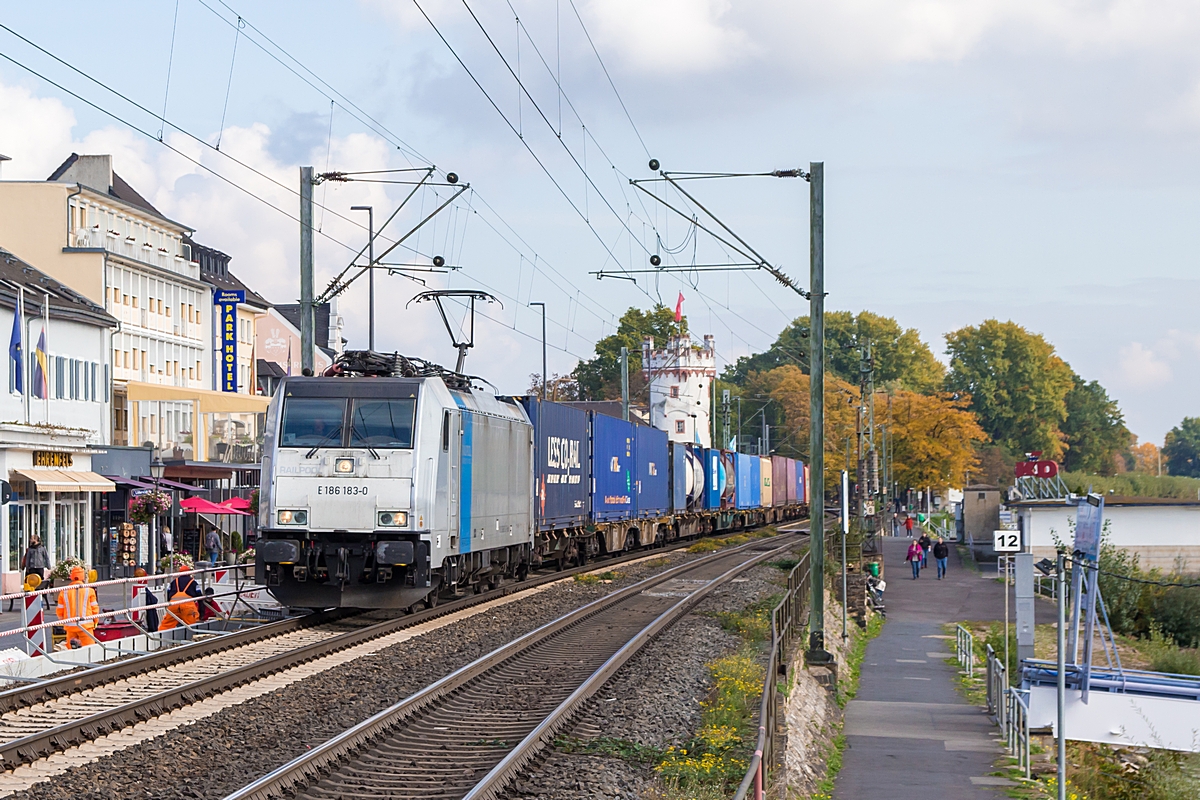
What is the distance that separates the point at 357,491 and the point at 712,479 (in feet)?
118

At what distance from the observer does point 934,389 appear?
13575cm

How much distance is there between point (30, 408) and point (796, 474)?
5623 centimetres

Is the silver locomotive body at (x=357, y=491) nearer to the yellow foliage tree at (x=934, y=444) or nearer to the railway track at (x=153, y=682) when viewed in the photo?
the railway track at (x=153, y=682)

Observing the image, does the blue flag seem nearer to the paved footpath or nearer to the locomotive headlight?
the locomotive headlight

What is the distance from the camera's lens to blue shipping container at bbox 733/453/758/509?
60.0 m

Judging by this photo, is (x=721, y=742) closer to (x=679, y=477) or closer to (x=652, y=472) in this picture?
(x=652, y=472)

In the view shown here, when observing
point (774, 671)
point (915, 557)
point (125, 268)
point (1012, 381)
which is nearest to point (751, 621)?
point (774, 671)

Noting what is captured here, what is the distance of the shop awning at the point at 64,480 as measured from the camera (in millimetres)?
33656

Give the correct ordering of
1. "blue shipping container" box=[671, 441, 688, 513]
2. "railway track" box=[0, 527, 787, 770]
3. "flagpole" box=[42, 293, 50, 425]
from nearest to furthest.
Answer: "railway track" box=[0, 527, 787, 770] < "flagpole" box=[42, 293, 50, 425] < "blue shipping container" box=[671, 441, 688, 513]

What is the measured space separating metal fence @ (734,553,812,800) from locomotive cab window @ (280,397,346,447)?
6.47 metres

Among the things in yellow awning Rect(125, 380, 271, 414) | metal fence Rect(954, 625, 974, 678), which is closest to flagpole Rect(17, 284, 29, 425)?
yellow awning Rect(125, 380, 271, 414)

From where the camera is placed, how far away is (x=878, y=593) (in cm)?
3919

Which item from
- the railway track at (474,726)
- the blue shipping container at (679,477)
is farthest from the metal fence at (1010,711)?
the blue shipping container at (679,477)

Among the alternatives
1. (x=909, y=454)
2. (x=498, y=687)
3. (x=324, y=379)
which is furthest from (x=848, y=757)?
(x=909, y=454)
